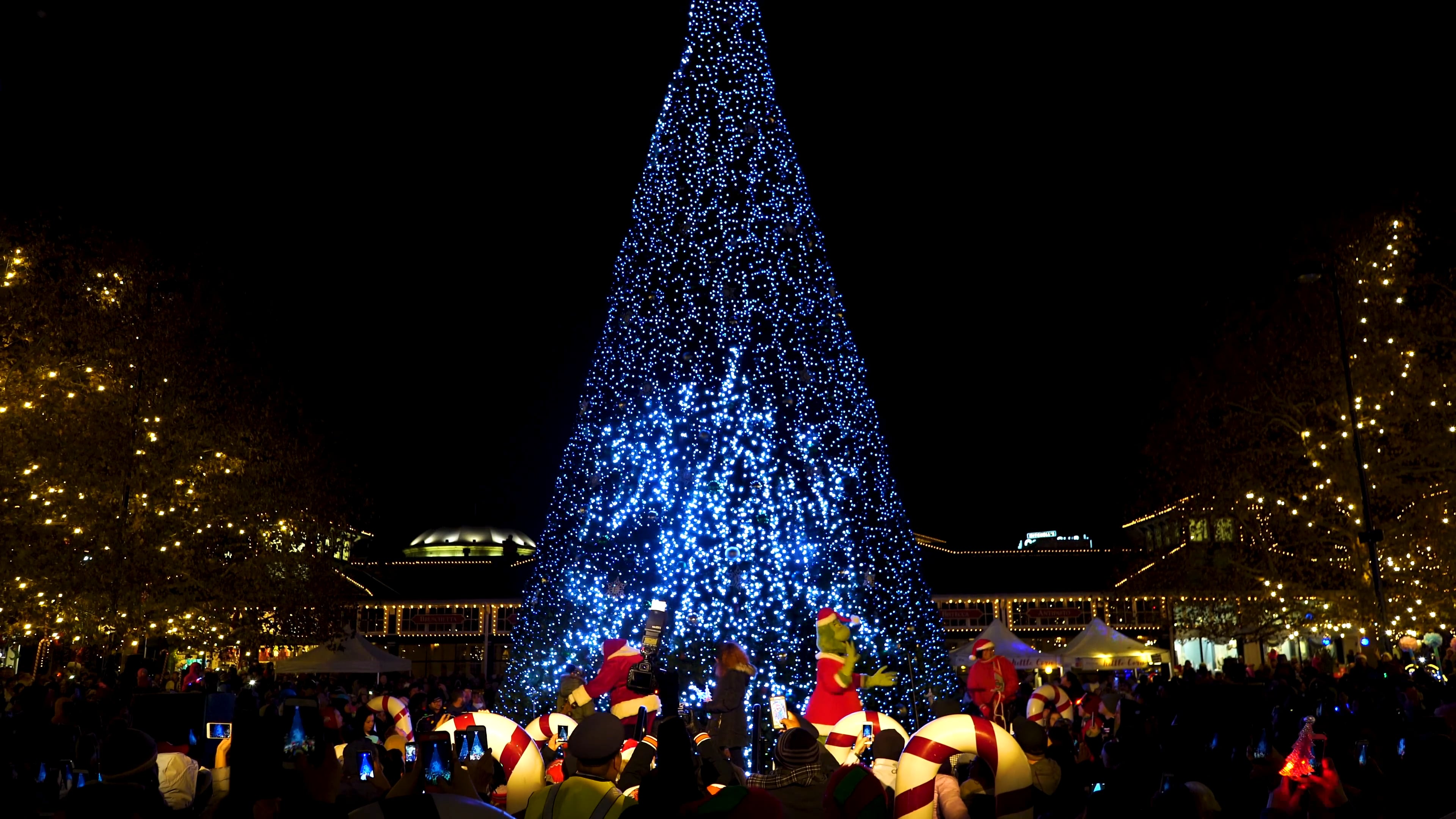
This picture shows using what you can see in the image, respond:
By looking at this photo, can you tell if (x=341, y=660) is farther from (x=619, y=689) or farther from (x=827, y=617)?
(x=827, y=617)

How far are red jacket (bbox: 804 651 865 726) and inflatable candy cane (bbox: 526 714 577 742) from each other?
2097 millimetres

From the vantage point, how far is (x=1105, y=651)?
82.5 feet

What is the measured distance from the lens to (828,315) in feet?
56.0

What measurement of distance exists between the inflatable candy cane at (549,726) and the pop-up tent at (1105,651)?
707 inches

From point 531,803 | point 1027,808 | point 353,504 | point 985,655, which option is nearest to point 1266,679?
point 985,655

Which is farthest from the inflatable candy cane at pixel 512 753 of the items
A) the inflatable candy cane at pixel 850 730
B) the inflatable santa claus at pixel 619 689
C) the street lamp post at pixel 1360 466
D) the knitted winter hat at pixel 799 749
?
the street lamp post at pixel 1360 466

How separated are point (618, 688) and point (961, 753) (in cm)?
380

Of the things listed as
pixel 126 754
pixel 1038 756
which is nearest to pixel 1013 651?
pixel 1038 756

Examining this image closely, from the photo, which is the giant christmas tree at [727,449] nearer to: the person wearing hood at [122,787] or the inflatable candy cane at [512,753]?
the inflatable candy cane at [512,753]

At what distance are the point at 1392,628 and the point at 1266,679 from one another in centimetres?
488

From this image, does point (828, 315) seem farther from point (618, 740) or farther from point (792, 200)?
point (618, 740)

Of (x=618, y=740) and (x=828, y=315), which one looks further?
(x=828, y=315)

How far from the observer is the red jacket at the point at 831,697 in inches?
396

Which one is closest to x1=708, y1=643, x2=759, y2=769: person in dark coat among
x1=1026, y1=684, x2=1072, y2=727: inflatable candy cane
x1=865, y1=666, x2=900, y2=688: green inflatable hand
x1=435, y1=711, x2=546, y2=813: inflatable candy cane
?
x1=865, y1=666, x2=900, y2=688: green inflatable hand
